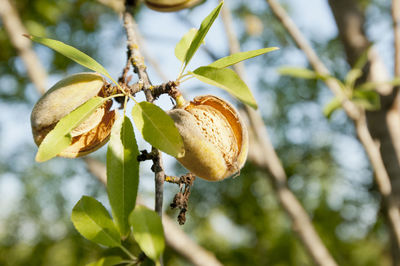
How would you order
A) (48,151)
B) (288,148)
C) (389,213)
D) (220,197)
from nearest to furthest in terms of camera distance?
(48,151) → (389,213) → (220,197) → (288,148)

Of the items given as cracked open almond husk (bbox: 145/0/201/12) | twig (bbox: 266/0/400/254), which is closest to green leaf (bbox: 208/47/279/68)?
cracked open almond husk (bbox: 145/0/201/12)

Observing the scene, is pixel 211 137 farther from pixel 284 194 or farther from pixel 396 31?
pixel 396 31

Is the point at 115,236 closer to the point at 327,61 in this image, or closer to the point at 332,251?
the point at 332,251

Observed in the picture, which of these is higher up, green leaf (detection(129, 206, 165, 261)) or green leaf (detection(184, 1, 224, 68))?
green leaf (detection(184, 1, 224, 68))

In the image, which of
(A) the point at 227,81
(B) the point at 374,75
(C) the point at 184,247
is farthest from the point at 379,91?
(A) the point at 227,81

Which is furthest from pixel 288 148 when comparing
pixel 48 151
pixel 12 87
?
pixel 48 151

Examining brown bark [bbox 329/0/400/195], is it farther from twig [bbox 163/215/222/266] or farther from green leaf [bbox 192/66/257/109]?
green leaf [bbox 192/66/257/109]

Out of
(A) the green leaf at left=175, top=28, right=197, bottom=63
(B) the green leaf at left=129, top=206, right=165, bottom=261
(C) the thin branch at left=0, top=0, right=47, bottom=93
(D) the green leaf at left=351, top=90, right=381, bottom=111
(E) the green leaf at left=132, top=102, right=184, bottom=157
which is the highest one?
(C) the thin branch at left=0, top=0, right=47, bottom=93
